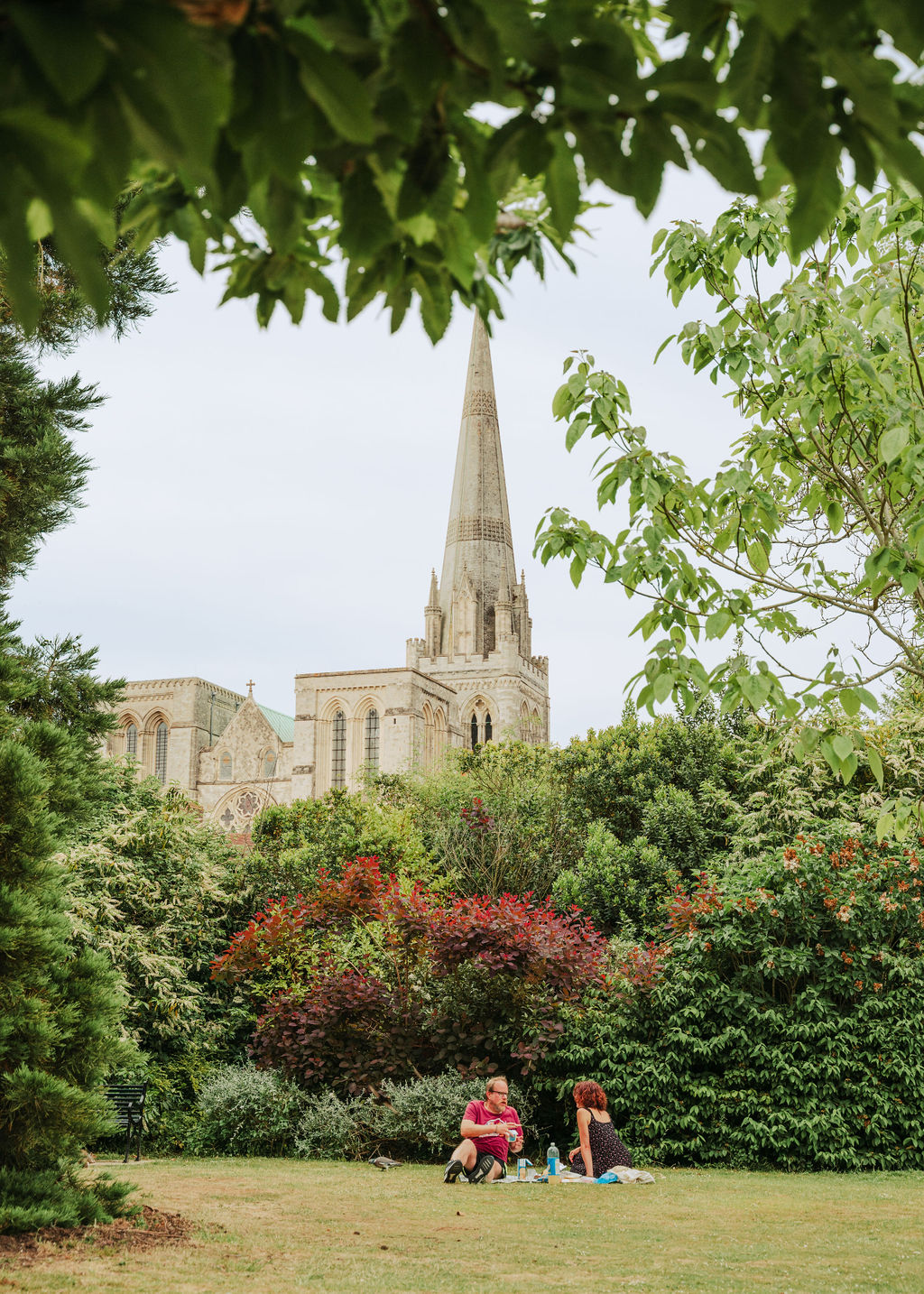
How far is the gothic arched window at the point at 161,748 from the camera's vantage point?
83062 millimetres

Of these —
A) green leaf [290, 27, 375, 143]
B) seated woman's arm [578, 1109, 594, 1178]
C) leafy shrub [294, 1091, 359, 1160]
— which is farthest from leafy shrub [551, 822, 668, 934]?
green leaf [290, 27, 375, 143]

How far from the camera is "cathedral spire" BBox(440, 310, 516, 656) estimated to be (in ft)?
275

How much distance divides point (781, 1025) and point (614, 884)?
713 cm

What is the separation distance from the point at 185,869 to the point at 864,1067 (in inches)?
337

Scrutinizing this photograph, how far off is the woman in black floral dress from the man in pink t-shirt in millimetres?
578

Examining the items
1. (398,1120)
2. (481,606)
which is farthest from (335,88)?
(481,606)

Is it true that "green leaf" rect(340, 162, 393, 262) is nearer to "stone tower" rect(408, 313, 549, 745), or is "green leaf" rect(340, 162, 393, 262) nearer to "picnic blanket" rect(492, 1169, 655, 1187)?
"picnic blanket" rect(492, 1169, 655, 1187)

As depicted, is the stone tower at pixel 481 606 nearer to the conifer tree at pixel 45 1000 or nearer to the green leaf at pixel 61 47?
the conifer tree at pixel 45 1000

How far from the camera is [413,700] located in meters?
74.7

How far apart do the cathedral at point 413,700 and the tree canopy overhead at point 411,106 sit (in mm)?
70837

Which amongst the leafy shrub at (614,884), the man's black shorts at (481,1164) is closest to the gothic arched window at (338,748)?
the leafy shrub at (614,884)

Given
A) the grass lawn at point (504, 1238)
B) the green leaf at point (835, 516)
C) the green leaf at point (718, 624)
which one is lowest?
the grass lawn at point (504, 1238)

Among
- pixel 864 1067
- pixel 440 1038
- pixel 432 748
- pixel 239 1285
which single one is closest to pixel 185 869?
pixel 440 1038

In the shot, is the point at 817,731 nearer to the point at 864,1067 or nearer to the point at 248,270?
the point at 248,270
